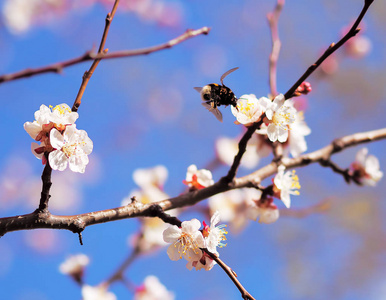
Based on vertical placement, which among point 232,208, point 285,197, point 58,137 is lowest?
point 285,197

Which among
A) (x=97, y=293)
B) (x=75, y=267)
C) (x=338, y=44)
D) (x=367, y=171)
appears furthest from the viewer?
(x=75, y=267)

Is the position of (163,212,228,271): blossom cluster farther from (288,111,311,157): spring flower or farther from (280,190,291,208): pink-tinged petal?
(288,111,311,157): spring flower

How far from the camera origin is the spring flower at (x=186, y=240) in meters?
1.02

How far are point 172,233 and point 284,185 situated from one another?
461 mm

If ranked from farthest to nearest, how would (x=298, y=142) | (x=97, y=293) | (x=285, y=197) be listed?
(x=97, y=293) → (x=298, y=142) → (x=285, y=197)

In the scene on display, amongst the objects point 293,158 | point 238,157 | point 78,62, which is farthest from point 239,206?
point 78,62

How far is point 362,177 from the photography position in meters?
1.72

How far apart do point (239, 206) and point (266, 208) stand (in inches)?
35.8

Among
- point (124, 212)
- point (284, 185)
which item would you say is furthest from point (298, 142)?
point (124, 212)

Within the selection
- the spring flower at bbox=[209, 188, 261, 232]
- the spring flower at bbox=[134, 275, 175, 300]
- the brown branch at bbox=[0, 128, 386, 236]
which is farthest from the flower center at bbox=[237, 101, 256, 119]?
the spring flower at bbox=[134, 275, 175, 300]

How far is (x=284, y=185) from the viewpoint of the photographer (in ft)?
4.34

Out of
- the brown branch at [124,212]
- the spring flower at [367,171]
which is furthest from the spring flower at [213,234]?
the spring flower at [367,171]

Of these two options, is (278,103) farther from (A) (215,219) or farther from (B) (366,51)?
(B) (366,51)

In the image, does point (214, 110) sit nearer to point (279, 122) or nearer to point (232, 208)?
point (279, 122)
